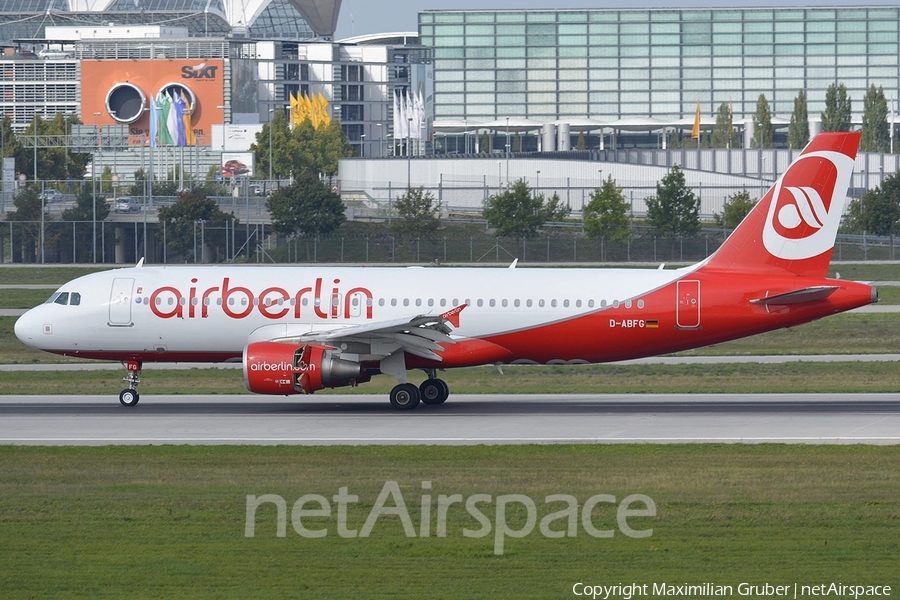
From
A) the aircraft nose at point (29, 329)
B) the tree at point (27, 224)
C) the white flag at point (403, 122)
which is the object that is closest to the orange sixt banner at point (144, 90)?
the white flag at point (403, 122)

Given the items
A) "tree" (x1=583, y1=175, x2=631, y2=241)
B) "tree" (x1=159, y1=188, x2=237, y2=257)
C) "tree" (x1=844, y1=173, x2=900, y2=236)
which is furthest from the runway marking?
"tree" (x1=844, y1=173, x2=900, y2=236)

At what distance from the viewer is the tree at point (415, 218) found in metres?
85.8

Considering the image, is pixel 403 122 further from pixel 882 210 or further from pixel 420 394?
pixel 420 394

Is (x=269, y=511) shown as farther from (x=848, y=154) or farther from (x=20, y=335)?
(x=848, y=154)

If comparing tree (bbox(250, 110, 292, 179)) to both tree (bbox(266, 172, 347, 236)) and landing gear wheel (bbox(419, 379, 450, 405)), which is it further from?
landing gear wheel (bbox(419, 379, 450, 405))

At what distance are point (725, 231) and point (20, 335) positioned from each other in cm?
6765

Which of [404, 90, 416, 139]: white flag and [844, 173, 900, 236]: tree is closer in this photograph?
[844, 173, 900, 236]: tree

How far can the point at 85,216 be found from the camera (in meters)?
89.3

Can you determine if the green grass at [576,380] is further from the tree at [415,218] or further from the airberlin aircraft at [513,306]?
the tree at [415,218]

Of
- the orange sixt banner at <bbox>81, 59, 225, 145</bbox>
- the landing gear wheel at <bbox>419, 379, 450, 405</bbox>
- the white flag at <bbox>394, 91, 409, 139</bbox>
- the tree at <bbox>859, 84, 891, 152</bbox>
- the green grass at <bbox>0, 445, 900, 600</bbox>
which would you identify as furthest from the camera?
the tree at <bbox>859, 84, 891, 152</bbox>

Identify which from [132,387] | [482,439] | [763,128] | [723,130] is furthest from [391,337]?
[723,130]

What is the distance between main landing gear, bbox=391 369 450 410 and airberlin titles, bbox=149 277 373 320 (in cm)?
217

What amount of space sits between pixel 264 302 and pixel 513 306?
653cm

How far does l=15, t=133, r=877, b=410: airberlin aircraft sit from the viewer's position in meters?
32.0
